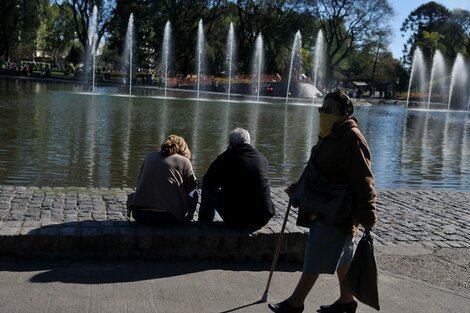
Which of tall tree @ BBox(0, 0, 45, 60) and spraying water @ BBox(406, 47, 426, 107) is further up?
tall tree @ BBox(0, 0, 45, 60)

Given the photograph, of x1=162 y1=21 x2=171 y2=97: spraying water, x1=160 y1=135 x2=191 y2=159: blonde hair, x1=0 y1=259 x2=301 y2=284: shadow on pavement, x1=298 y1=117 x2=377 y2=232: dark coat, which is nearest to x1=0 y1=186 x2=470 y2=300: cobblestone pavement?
x1=0 y1=259 x2=301 y2=284: shadow on pavement

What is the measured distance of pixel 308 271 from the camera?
4332 mm

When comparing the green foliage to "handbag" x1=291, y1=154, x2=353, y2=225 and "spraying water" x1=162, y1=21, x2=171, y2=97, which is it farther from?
"handbag" x1=291, y1=154, x2=353, y2=225

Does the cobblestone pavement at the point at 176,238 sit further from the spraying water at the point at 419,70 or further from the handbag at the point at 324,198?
the spraying water at the point at 419,70

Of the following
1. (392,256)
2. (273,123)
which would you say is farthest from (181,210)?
(273,123)

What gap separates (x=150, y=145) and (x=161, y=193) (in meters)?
9.02

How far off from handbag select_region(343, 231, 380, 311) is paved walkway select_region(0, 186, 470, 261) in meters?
1.50

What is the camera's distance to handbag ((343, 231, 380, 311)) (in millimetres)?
4270

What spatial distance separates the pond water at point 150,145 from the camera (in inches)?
439

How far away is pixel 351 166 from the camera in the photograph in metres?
4.13

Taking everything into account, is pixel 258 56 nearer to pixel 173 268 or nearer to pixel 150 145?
pixel 150 145

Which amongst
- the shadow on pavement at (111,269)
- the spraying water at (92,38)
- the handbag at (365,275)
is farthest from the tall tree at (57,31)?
the handbag at (365,275)

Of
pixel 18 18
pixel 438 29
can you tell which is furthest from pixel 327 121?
pixel 438 29

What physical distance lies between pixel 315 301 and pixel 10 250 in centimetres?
286
